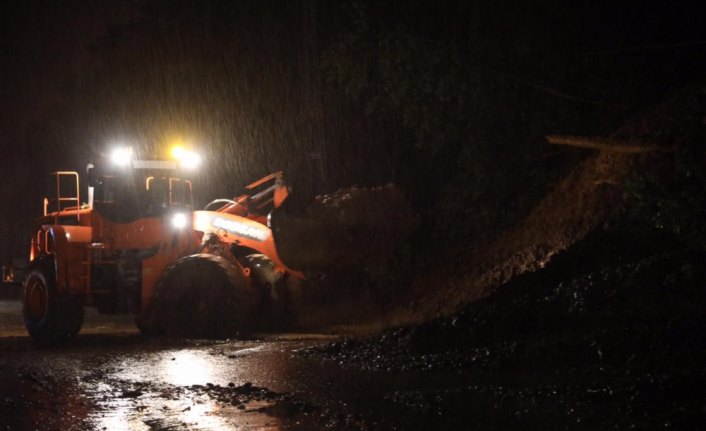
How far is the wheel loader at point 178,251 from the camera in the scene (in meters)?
15.6

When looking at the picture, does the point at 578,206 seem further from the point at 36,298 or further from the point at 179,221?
the point at 36,298

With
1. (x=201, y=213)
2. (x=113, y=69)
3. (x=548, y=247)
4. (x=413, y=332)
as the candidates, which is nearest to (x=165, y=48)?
(x=113, y=69)

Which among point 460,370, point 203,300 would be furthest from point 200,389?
point 203,300

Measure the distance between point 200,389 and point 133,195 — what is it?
24.3 ft

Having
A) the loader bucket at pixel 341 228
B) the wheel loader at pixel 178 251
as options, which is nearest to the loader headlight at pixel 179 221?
the wheel loader at pixel 178 251

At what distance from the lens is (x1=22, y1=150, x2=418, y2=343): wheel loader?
615 inches

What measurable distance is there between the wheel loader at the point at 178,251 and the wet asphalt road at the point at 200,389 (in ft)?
3.37

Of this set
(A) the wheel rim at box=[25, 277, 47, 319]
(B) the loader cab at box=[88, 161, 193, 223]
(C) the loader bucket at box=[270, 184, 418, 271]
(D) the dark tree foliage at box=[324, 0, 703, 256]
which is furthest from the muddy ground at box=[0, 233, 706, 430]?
(D) the dark tree foliage at box=[324, 0, 703, 256]

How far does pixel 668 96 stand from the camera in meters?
17.1

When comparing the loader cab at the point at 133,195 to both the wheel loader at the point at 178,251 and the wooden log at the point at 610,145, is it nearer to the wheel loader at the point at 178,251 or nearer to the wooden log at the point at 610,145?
the wheel loader at the point at 178,251

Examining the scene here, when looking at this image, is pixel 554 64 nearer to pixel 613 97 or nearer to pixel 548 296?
pixel 613 97

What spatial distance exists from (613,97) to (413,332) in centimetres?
820

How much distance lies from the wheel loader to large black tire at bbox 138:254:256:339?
0.02m

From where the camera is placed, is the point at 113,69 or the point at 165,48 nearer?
the point at 165,48
